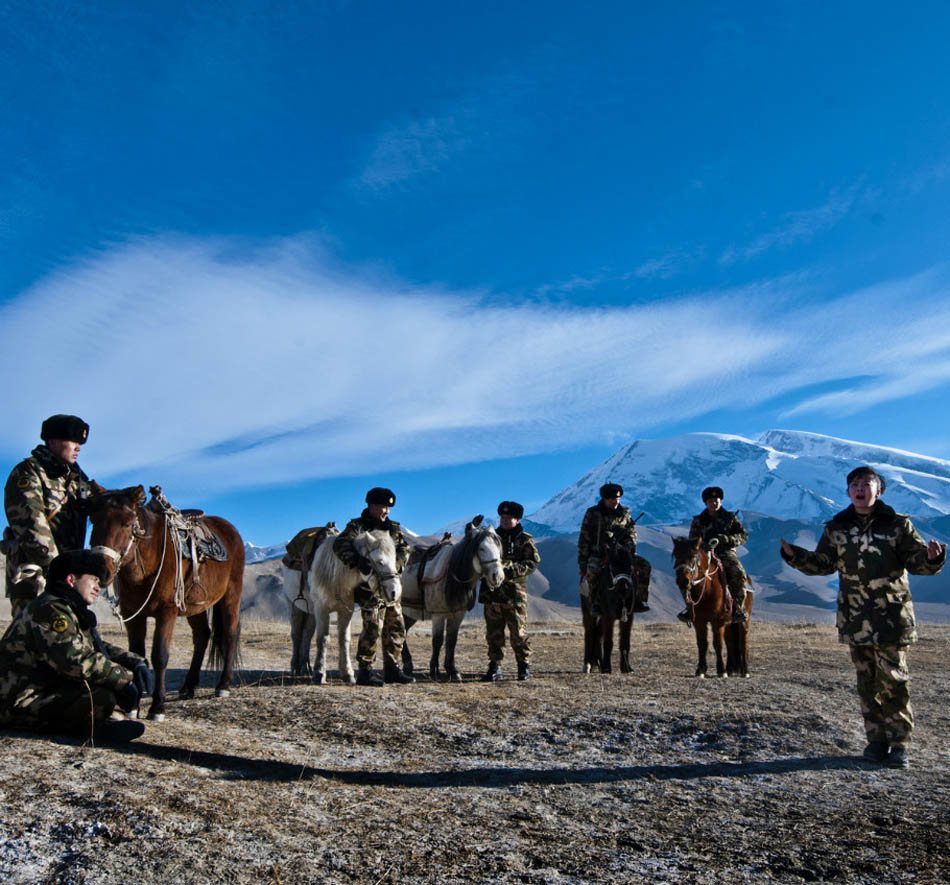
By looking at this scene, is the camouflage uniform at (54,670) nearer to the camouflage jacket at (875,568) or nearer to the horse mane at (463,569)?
the camouflage jacket at (875,568)

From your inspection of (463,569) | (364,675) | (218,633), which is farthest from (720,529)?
(218,633)

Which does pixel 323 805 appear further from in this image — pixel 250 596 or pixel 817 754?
pixel 250 596

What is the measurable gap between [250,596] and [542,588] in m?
79.9

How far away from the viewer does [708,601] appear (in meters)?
10.8

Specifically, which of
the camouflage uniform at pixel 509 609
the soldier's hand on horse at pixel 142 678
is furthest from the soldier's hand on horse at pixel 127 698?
the camouflage uniform at pixel 509 609

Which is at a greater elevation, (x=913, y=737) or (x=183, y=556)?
(x=183, y=556)

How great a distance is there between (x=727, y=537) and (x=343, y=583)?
5.60 metres

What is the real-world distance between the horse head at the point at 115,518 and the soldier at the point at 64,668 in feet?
2.52

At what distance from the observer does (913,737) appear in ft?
23.0

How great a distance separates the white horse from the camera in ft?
30.2

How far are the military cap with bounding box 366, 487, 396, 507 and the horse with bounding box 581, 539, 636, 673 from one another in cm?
333

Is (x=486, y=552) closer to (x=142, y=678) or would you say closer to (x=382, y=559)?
(x=382, y=559)

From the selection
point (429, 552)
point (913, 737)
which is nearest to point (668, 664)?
point (429, 552)

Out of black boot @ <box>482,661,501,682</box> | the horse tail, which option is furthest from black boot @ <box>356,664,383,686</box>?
the horse tail
